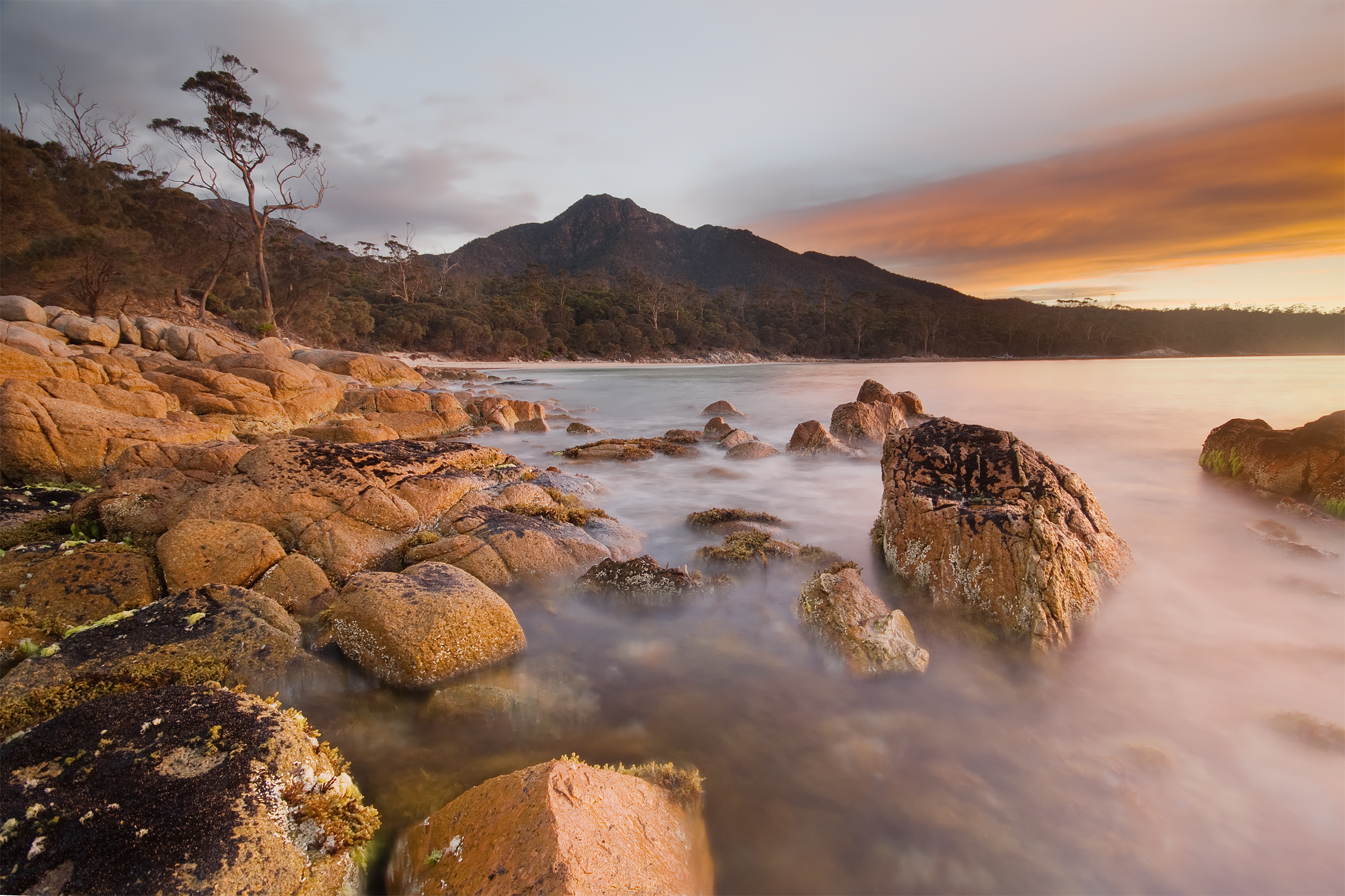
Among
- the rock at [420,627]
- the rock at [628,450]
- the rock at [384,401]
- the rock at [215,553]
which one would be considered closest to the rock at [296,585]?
the rock at [215,553]

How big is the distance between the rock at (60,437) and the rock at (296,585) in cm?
427

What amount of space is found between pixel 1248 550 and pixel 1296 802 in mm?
4970

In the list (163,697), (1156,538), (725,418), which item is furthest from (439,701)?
(725,418)

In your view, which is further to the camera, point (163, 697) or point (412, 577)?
point (412, 577)

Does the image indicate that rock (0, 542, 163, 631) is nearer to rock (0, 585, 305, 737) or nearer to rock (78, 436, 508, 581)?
rock (0, 585, 305, 737)

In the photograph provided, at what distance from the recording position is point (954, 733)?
3932 mm

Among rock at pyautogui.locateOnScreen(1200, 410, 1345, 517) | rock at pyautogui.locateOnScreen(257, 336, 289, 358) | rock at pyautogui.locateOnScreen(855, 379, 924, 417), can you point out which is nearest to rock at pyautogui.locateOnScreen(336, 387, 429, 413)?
rock at pyautogui.locateOnScreen(257, 336, 289, 358)

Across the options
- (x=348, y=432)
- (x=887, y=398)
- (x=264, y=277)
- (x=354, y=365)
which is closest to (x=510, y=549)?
(x=348, y=432)

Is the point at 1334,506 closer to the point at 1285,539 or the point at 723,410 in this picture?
the point at 1285,539

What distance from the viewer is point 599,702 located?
4188mm

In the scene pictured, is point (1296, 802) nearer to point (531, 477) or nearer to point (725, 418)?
point (531, 477)

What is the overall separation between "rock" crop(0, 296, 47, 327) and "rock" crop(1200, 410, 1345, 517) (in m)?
28.1

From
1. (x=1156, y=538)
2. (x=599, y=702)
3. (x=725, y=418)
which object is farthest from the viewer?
(x=725, y=418)

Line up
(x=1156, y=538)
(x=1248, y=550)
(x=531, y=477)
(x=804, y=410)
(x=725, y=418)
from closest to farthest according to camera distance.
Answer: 1. (x=1248, y=550)
2. (x=1156, y=538)
3. (x=531, y=477)
4. (x=725, y=418)
5. (x=804, y=410)
